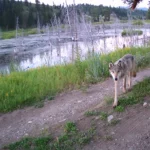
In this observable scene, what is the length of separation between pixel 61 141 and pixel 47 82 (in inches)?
160

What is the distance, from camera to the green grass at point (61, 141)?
4867 mm

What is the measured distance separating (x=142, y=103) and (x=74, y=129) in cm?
144

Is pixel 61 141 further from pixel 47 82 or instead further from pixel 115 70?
pixel 47 82

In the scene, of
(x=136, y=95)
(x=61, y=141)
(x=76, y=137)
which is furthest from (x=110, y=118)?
(x=61, y=141)

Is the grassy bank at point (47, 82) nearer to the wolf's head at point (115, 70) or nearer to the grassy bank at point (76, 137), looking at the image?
the grassy bank at point (76, 137)

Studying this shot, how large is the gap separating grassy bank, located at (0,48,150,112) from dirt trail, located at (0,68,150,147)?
46cm

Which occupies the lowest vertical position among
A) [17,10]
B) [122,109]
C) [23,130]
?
[23,130]

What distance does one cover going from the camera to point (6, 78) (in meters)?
9.46

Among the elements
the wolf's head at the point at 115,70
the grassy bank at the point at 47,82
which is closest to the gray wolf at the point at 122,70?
the wolf's head at the point at 115,70

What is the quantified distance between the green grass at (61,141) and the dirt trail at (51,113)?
1.45 ft

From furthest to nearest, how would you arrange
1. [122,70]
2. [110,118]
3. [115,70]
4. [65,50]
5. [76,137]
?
[65,50]
[122,70]
[115,70]
[110,118]
[76,137]

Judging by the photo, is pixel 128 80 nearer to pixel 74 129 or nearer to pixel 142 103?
pixel 142 103

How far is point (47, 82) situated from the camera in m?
8.94

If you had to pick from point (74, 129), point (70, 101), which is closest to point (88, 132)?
point (74, 129)
